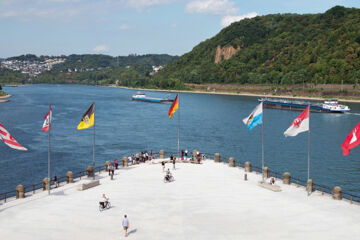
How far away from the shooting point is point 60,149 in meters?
72.7

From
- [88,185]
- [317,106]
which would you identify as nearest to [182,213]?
[88,185]

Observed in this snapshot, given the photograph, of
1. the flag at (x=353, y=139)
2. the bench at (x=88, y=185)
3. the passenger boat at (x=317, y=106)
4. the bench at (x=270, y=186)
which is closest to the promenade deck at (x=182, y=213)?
the bench at (x=88, y=185)

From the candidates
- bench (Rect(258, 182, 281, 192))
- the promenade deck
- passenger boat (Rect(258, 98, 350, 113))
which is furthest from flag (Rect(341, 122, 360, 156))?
passenger boat (Rect(258, 98, 350, 113))

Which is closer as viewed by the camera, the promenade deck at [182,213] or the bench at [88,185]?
the promenade deck at [182,213]

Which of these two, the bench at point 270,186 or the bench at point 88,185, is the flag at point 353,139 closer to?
the bench at point 270,186

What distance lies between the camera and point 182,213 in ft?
91.0

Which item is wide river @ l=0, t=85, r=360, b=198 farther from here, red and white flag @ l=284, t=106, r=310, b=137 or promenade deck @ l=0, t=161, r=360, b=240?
red and white flag @ l=284, t=106, r=310, b=137

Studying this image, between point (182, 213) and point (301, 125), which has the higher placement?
point (301, 125)

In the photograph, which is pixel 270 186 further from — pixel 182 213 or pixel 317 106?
pixel 317 106

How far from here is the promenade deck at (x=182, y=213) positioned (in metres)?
24.2

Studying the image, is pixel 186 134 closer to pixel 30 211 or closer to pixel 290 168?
pixel 290 168

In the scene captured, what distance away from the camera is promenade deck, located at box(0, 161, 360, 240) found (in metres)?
24.2

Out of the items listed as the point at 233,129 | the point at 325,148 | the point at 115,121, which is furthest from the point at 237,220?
the point at 115,121

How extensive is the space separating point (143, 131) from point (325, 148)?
1637 inches
